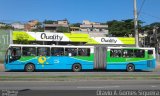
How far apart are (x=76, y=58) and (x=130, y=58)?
5.15 meters

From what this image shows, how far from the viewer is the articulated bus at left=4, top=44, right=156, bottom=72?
1222 inches

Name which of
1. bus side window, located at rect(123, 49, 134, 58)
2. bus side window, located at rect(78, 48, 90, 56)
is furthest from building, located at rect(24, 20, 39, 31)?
bus side window, located at rect(123, 49, 134, 58)

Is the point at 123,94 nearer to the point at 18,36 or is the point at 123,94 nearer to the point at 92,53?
the point at 92,53

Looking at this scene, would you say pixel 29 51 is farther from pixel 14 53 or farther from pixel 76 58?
pixel 76 58

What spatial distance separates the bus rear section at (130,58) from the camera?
3297cm

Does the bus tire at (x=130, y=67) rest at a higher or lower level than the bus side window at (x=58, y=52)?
lower

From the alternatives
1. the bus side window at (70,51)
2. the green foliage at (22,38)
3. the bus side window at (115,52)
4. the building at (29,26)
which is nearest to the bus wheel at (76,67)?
the bus side window at (70,51)

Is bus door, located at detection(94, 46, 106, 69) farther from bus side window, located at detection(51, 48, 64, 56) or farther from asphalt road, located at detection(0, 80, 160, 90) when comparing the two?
asphalt road, located at detection(0, 80, 160, 90)

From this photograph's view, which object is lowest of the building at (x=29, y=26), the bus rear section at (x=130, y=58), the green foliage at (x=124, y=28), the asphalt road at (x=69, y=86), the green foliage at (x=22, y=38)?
the asphalt road at (x=69, y=86)

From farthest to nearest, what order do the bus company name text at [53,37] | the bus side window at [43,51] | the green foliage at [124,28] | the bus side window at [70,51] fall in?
the green foliage at [124,28], the bus company name text at [53,37], the bus side window at [70,51], the bus side window at [43,51]

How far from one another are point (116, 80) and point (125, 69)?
43.0ft

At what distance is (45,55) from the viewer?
105 ft

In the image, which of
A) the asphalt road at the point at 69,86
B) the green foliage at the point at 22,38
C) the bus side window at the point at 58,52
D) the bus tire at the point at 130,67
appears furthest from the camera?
the green foliage at the point at 22,38

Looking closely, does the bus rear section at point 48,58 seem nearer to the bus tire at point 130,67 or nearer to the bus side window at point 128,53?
the bus side window at point 128,53
